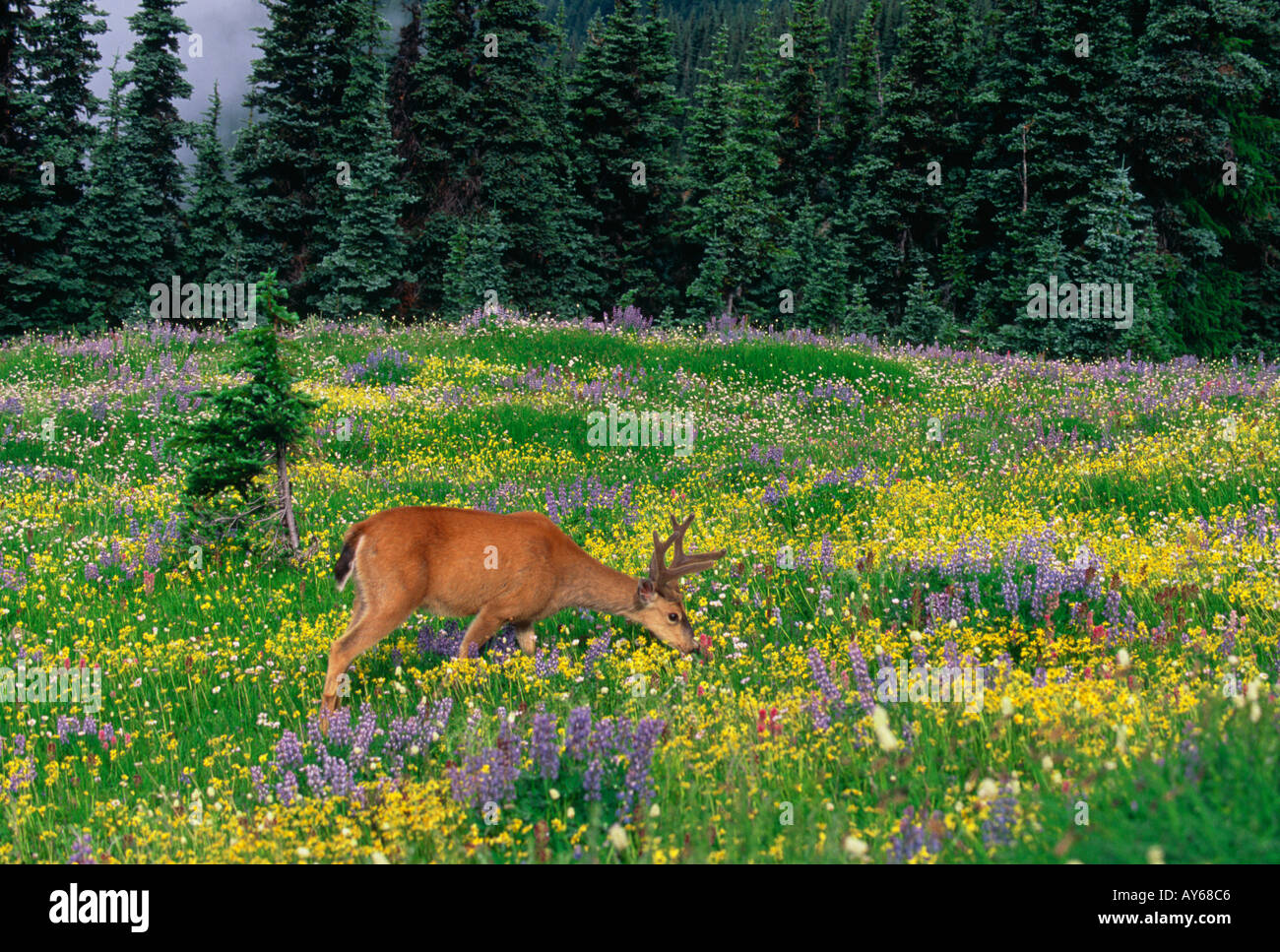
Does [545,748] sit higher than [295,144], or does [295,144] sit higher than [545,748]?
[295,144]

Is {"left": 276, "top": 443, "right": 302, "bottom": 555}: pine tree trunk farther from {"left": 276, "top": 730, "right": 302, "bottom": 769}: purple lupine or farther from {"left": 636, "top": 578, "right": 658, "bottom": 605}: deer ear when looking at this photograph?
{"left": 276, "top": 730, "right": 302, "bottom": 769}: purple lupine

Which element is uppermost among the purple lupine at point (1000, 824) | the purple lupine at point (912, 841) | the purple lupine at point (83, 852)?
the purple lupine at point (1000, 824)

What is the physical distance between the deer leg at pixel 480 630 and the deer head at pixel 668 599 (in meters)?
Result: 1.12

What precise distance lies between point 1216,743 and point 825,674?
7.19 feet

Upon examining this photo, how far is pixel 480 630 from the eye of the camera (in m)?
6.94

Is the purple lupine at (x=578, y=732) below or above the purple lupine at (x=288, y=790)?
Answer: above

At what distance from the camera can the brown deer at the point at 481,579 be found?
6609mm

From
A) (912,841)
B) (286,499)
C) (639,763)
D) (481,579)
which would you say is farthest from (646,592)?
(286,499)

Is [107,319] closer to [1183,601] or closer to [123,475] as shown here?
[123,475]

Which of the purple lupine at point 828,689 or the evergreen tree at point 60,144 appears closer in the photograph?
the purple lupine at point 828,689

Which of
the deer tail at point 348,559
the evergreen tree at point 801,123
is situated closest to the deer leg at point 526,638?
the deer tail at point 348,559

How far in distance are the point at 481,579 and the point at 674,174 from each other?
42.7 m

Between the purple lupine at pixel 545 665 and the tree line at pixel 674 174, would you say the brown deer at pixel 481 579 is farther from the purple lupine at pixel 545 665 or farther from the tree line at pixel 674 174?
the tree line at pixel 674 174

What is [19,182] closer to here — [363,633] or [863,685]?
[363,633]
